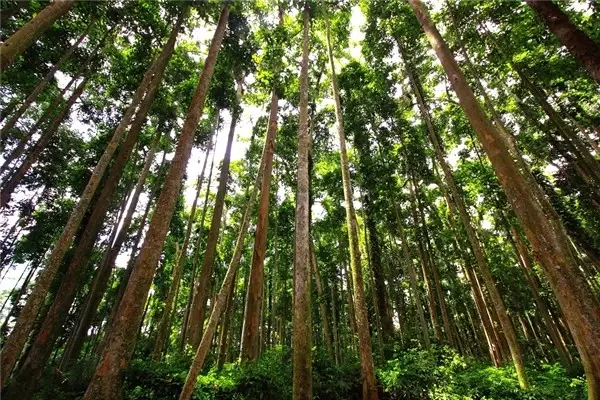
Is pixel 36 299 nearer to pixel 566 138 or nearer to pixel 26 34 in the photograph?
pixel 26 34

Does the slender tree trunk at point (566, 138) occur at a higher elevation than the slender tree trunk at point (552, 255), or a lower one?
higher

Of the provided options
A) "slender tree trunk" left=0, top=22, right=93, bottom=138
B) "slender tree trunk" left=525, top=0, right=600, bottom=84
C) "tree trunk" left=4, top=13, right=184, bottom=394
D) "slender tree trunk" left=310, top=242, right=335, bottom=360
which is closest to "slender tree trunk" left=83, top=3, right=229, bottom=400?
"tree trunk" left=4, top=13, right=184, bottom=394

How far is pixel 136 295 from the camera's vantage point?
17.5 ft

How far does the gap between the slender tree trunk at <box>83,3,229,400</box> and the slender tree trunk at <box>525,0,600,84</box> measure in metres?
7.33

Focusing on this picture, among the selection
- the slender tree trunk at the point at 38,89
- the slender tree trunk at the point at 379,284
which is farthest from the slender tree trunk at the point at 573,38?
the slender tree trunk at the point at 38,89

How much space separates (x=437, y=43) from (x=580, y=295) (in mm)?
5445

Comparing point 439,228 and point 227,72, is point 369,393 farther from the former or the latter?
point 439,228

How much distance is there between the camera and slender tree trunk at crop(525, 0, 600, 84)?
5105 millimetres

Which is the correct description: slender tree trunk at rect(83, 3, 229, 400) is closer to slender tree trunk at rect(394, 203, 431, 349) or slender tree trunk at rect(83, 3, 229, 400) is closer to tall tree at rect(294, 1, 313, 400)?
tall tree at rect(294, 1, 313, 400)

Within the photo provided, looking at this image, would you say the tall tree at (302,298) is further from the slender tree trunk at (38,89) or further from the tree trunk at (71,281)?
the slender tree trunk at (38,89)

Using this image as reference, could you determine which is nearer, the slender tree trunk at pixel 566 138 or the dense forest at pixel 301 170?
the dense forest at pixel 301 170

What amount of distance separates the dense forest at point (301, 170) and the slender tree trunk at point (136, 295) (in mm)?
29

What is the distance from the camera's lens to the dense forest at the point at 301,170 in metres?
6.14

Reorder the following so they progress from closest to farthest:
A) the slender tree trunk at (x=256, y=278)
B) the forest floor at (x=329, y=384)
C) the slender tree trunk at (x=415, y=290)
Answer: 1. the forest floor at (x=329, y=384)
2. the slender tree trunk at (x=256, y=278)
3. the slender tree trunk at (x=415, y=290)
